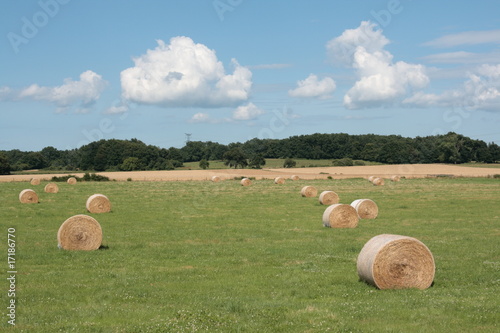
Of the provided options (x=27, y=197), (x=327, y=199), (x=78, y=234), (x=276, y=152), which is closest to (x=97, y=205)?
(x=27, y=197)

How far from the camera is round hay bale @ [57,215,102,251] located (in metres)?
18.9

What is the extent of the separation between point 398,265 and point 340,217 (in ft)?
41.2

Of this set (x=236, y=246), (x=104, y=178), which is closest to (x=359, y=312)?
(x=236, y=246)

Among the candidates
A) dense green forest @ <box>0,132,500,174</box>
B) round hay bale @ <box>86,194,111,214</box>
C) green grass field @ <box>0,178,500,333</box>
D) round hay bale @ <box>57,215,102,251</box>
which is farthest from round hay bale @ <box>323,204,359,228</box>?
dense green forest @ <box>0,132,500,174</box>

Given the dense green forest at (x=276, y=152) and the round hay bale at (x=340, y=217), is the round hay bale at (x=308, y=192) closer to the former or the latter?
the round hay bale at (x=340, y=217)

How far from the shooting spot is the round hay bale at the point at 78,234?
62.1 feet

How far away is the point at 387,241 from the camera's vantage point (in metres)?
13.3

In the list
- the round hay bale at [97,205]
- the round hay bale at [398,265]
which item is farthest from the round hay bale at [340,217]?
the round hay bale at [97,205]

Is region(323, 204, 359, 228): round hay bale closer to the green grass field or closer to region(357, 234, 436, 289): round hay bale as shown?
the green grass field

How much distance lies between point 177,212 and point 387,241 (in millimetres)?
20786

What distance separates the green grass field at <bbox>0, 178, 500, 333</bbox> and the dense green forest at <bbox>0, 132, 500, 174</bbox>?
87169 mm

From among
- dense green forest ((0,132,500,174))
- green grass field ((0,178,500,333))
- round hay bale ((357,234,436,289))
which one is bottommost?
green grass field ((0,178,500,333))

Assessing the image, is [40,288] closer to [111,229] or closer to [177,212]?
[111,229]

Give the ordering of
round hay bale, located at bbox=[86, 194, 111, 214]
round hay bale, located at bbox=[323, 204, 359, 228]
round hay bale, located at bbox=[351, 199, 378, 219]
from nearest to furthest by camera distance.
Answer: round hay bale, located at bbox=[323, 204, 359, 228], round hay bale, located at bbox=[351, 199, 378, 219], round hay bale, located at bbox=[86, 194, 111, 214]
